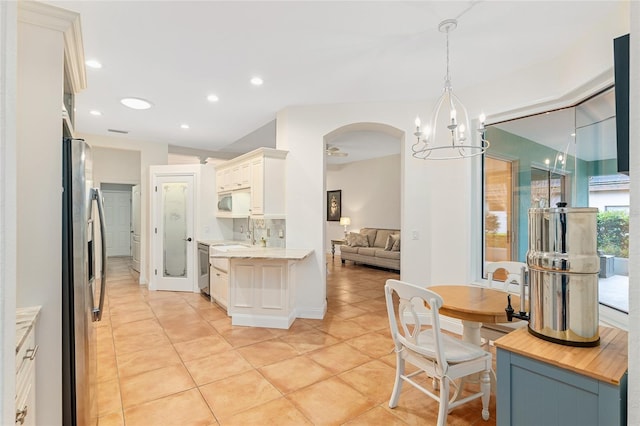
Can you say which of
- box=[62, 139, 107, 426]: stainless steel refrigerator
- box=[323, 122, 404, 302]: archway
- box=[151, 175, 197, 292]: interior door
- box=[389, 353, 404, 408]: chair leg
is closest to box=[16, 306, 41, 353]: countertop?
box=[62, 139, 107, 426]: stainless steel refrigerator

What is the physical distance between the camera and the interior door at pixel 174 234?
18.5 feet

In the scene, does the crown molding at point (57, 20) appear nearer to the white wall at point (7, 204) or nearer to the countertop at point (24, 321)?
the white wall at point (7, 204)

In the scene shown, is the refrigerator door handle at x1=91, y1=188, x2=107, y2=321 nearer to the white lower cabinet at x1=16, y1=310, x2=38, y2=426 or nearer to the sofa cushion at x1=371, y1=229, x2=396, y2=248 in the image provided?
the white lower cabinet at x1=16, y1=310, x2=38, y2=426

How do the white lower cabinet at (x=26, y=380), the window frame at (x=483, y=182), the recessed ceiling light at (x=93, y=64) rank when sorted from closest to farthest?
the white lower cabinet at (x=26, y=380) → the window frame at (x=483, y=182) → the recessed ceiling light at (x=93, y=64)

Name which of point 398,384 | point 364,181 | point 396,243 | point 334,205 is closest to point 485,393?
point 398,384

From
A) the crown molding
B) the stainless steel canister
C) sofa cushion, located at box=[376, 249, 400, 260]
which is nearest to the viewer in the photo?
the stainless steel canister

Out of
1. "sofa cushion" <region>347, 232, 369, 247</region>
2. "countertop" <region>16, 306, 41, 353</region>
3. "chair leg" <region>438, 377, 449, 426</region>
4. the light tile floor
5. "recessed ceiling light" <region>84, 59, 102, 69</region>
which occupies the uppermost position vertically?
"recessed ceiling light" <region>84, 59, 102, 69</region>

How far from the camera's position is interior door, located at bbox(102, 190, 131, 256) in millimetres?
9836

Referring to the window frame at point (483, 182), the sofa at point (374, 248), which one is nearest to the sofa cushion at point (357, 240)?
the sofa at point (374, 248)

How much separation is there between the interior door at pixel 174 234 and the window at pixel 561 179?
15.6ft

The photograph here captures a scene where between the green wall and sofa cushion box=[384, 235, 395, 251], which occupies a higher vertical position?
the green wall

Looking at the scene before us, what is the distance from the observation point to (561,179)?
115 inches

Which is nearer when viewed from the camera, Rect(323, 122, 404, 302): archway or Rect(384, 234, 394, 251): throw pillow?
Rect(323, 122, 404, 302): archway

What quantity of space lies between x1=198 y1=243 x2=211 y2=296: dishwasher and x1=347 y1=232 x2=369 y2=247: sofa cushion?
416 cm
